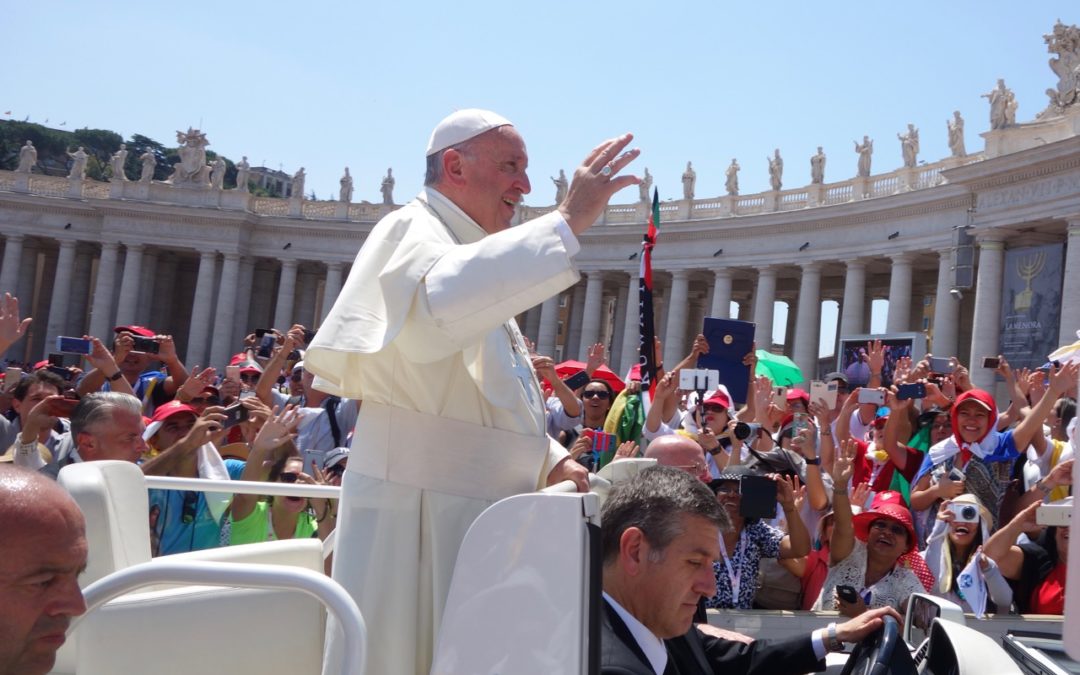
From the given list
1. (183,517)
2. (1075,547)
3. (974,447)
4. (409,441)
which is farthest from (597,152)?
(974,447)

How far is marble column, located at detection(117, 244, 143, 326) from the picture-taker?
Answer: 62.1 meters

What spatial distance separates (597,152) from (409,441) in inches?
45.9

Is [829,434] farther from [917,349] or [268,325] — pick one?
[268,325]

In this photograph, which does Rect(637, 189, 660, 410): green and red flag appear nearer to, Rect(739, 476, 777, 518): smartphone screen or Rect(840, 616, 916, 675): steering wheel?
Rect(739, 476, 777, 518): smartphone screen

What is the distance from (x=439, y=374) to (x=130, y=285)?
6365 centimetres

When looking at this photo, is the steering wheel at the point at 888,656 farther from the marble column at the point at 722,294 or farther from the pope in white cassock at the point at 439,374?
the marble column at the point at 722,294

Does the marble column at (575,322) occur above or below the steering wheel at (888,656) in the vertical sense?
above

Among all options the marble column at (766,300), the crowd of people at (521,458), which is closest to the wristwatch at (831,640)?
the crowd of people at (521,458)

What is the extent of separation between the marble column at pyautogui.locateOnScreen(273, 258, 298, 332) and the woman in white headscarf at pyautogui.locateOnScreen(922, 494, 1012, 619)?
187ft

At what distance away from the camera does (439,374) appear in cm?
369

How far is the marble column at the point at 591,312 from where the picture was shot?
175 ft

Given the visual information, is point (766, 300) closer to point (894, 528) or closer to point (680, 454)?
point (894, 528)

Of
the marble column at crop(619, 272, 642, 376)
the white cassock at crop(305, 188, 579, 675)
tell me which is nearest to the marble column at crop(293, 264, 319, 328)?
the marble column at crop(619, 272, 642, 376)

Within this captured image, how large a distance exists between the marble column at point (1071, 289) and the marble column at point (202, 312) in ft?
152
